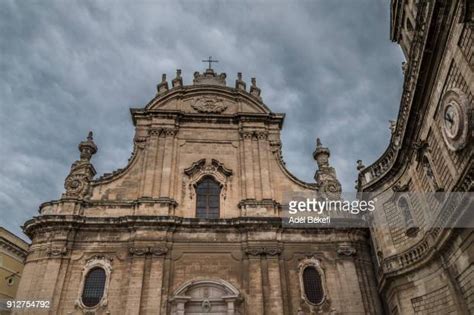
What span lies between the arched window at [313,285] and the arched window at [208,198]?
4797 mm

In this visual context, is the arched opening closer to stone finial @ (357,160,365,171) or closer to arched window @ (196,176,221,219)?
arched window @ (196,176,221,219)

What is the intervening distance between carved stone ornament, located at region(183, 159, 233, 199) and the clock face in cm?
1040

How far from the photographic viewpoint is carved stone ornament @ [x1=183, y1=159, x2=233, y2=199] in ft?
61.0

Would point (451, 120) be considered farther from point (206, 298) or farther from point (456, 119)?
point (206, 298)

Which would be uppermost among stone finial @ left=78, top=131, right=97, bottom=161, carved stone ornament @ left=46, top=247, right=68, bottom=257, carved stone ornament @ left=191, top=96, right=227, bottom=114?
carved stone ornament @ left=191, top=96, right=227, bottom=114

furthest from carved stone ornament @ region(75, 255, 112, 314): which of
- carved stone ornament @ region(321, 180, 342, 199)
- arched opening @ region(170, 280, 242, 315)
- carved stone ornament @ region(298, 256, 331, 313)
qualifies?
carved stone ornament @ region(321, 180, 342, 199)

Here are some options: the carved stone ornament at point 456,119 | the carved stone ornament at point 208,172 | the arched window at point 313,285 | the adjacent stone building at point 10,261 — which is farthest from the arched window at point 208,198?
the adjacent stone building at point 10,261

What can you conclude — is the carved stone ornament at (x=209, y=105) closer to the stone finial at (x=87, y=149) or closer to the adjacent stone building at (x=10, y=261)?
the stone finial at (x=87, y=149)

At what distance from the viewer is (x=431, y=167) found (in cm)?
1231

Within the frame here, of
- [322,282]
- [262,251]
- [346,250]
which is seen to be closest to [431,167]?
[346,250]

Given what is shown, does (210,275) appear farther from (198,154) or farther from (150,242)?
(198,154)

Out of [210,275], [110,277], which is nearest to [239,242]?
[210,275]

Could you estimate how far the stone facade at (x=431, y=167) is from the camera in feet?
31.5

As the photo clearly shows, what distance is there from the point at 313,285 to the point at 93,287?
29.8 ft
